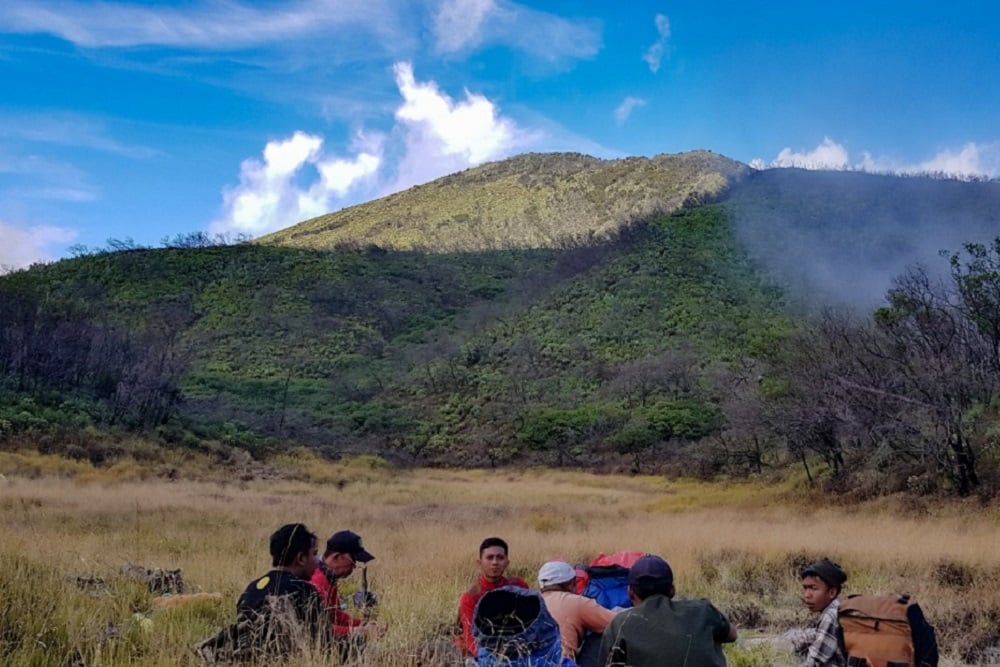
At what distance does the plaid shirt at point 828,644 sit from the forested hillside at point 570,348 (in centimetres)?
1227

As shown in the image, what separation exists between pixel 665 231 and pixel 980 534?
5904 centimetres

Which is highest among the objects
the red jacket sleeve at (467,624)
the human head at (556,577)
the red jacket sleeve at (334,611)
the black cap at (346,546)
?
the black cap at (346,546)

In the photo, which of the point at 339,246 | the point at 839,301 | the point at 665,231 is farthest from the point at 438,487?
the point at 339,246

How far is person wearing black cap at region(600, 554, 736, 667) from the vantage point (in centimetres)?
343

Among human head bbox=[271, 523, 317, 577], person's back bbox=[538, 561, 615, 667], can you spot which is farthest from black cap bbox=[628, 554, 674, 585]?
human head bbox=[271, 523, 317, 577]

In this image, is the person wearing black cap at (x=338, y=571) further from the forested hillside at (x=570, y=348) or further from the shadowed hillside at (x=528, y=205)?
the shadowed hillside at (x=528, y=205)

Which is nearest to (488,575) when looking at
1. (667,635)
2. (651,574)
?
(651,574)

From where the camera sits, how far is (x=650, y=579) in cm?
382

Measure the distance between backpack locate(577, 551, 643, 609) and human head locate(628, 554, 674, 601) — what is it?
1.34 metres

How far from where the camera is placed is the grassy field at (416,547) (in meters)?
4.88

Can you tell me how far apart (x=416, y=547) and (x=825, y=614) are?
7371mm

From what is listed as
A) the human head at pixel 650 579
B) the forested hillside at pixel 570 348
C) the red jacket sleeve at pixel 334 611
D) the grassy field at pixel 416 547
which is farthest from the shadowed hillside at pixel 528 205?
the human head at pixel 650 579

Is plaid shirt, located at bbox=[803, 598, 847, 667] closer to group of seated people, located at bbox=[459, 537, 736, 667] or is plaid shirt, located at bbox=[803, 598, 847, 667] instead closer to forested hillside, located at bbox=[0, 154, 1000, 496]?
group of seated people, located at bbox=[459, 537, 736, 667]

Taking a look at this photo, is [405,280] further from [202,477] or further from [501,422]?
[202,477]
